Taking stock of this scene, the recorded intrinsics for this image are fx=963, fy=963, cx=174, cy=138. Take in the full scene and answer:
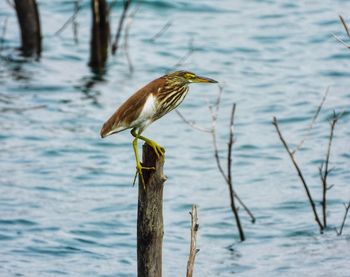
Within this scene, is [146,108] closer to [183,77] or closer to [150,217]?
[183,77]

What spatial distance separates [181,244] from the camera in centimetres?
995

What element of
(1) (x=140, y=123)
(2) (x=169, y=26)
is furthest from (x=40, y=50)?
(1) (x=140, y=123)

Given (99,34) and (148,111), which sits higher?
(148,111)

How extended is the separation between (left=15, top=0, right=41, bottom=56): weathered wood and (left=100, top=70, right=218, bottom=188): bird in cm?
860

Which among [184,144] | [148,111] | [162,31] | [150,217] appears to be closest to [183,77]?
[148,111]

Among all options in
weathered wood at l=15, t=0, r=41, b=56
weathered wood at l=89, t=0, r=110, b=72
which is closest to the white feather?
weathered wood at l=89, t=0, r=110, b=72

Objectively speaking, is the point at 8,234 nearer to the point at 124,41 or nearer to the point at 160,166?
the point at 160,166

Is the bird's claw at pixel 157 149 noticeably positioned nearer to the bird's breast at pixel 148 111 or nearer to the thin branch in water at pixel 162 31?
the bird's breast at pixel 148 111

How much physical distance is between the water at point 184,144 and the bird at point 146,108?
9.99 feet

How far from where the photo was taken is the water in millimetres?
9586

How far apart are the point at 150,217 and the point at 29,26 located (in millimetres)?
9435

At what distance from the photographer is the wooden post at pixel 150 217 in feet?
19.9

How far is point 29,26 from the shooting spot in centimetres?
1505

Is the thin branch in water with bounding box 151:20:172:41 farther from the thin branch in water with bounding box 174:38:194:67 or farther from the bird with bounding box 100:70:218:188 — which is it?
the bird with bounding box 100:70:218:188
